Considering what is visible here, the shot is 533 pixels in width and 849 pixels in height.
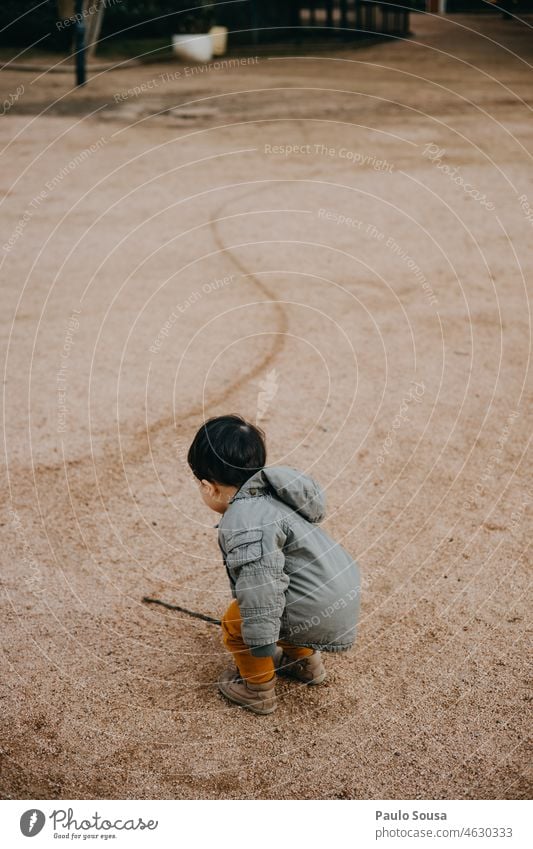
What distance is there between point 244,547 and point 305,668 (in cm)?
70

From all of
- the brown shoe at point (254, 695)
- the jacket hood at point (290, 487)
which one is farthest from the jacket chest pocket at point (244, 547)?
the brown shoe at point (254, 695)

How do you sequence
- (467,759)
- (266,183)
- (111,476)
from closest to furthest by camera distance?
(467,759) → (111,476) → (266,183)

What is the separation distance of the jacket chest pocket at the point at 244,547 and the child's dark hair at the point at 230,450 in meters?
0.21

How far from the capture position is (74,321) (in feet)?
22.2

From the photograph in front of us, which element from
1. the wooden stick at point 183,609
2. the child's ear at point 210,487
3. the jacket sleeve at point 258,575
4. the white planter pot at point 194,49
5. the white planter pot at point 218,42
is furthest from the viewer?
the white planter pot at point 218,42

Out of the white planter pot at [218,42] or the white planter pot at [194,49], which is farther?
the white planter pot at [218,42]

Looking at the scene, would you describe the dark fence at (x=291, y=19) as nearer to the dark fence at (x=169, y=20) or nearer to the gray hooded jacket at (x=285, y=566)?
the dark fence at (x=169, y=20)

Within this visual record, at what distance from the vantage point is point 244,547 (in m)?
3.00

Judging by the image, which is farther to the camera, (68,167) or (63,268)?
(68,167)

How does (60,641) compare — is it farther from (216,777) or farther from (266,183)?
(266,183)

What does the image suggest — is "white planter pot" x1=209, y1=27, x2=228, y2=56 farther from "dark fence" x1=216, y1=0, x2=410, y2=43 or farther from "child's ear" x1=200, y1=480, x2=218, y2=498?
"child's ear" x1=200, y1=480, x2=218, y2=498

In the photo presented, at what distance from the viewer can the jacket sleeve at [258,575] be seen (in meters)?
2.98

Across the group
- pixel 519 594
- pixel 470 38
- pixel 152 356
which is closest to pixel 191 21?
pixel 470 38

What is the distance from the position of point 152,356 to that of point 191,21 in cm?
1618
